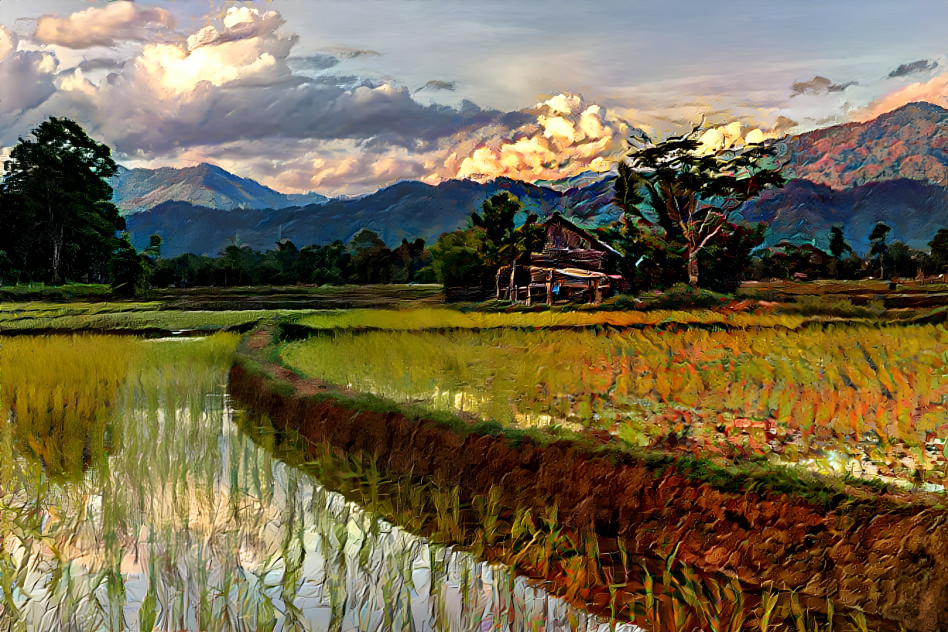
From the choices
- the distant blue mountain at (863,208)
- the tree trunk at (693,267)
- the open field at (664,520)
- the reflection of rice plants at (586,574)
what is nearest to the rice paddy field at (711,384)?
the open field at (664,520)

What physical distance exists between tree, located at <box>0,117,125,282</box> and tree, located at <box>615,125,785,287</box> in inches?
1039

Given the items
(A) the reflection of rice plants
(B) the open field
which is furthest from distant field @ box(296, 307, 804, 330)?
(A) the reflection of rice plants

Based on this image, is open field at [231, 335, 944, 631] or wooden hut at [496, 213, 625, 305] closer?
open field at [231, 335, 944, 631]

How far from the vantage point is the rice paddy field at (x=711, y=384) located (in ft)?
15.2

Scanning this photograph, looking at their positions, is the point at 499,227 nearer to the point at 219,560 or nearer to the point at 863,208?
the point at 219,560

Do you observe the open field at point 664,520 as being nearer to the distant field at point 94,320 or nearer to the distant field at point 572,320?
the distant field at point 572,320

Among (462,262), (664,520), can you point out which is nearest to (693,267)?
(462,262)

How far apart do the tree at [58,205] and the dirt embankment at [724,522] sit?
3270 cm

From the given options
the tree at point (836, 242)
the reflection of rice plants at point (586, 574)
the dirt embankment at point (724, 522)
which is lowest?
the reflection of rice plants at point (586, 574)

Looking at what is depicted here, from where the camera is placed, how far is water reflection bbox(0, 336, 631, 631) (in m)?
2.85

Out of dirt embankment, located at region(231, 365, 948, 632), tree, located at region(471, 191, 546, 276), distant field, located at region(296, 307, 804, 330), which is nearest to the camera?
dirt embankment, located at region(231, 365, 948, 632)

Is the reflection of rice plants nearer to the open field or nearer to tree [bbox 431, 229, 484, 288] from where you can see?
the open field

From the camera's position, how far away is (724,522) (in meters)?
3.19

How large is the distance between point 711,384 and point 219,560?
17.3 ft
